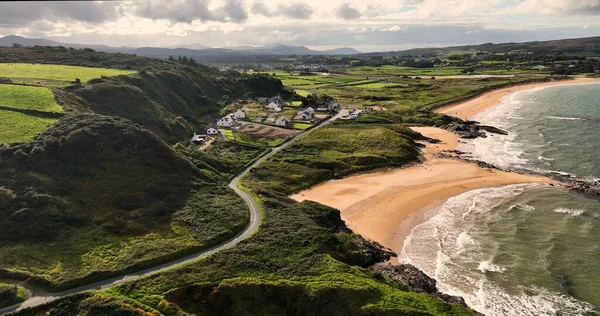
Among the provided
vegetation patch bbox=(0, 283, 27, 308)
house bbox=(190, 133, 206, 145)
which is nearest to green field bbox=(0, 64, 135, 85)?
house bbox=(190, 133, 206, 145)

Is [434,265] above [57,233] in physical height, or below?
below

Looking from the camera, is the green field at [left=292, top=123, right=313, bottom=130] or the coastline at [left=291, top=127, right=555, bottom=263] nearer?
the coastline at [left=291, top=127, right=555, bottom=263]

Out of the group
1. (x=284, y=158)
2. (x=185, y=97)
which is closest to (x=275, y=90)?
(x=185, y=97)

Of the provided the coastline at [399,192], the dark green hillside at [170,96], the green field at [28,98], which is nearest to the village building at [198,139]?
the dark green hillside at [170,96]

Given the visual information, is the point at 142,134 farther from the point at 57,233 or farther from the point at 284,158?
the point at 284,158

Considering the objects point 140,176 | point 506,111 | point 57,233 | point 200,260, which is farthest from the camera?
point 506,111

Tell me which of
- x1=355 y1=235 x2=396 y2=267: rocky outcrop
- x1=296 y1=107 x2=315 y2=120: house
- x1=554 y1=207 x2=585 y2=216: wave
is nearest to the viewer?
x1=355 y1=235 x2=396 y2=267: rocky outcrop

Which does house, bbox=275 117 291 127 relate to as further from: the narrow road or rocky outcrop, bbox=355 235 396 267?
rocky outcrop, bbox=355 235 396 267
